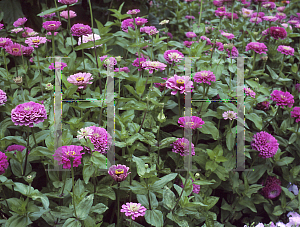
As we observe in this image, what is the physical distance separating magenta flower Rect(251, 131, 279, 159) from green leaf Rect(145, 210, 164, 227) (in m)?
0.50

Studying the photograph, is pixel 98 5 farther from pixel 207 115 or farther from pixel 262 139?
pixel 262 139

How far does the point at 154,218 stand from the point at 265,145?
55cm

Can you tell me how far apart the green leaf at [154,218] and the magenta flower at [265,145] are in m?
0.50

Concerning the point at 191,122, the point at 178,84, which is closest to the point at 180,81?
the point at 178,84

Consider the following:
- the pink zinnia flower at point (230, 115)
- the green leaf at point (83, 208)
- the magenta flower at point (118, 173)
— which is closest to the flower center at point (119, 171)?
the magenta flower at point (118, 173)

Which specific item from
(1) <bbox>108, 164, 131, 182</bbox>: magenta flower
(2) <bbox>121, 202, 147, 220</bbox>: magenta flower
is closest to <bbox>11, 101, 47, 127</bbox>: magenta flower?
(1) <bbox>108, 164, 131, 182</bbox>: magenta flower

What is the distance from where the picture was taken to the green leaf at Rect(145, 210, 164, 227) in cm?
80

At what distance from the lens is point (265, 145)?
1.08 meters

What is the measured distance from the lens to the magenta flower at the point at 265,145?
1078 millimetres

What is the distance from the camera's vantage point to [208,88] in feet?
3.61

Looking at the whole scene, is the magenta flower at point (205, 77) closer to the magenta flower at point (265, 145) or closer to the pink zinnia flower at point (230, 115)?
the pink zinnia flower at point (230, 115)

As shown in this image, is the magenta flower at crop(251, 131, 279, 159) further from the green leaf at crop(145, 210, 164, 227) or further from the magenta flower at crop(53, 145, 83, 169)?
the magenta flower at crop(53, 145, 83, 169)

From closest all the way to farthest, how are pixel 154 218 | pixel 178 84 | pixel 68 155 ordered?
pixel 68 155, pixel 154 218, pixel 178 84

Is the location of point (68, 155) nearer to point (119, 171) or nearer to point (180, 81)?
point (119, 171)
